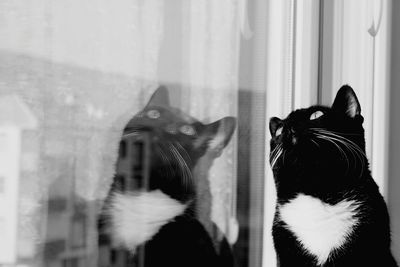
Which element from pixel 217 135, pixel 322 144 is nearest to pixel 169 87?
pixel 217 135

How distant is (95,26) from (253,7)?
0.47 meters

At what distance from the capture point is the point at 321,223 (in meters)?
1.09

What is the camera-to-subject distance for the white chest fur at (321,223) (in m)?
1.08

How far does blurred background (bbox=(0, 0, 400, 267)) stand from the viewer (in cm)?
83

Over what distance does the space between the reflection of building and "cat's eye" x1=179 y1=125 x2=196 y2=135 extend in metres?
0.34

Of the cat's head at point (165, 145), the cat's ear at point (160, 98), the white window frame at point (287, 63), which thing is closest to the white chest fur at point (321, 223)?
the white window frame at point (287, 63)

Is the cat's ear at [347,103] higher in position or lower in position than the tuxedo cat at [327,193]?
higher

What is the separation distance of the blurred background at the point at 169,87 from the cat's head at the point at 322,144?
11 cm

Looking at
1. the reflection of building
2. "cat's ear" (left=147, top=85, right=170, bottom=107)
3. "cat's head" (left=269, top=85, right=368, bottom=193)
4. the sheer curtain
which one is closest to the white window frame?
"cat's head" (left=269, top=85, right=368, bottom=193)

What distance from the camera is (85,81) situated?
2.97 feet

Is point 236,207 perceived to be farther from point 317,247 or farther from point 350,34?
point 350,34

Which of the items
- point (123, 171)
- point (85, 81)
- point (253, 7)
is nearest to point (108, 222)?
point (123, 171)

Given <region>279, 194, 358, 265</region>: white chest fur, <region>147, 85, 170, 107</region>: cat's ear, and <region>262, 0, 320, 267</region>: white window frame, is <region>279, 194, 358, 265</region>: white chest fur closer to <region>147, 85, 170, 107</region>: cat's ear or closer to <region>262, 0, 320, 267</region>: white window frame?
<region>262, 0, 320, 267</region>: white window frame

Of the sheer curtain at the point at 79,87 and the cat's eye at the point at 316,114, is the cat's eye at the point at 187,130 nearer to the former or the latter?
the sheer curtain at the point at 79,87
